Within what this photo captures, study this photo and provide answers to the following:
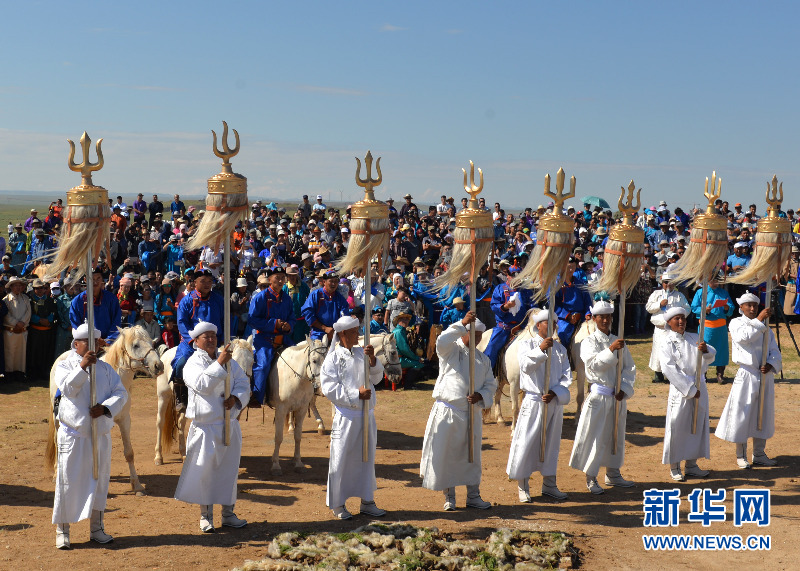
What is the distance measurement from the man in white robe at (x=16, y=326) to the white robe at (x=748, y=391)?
12.6 meters

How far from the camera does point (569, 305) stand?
47.0 feet

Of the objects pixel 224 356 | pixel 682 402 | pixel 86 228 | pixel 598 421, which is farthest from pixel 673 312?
pixel 86 228

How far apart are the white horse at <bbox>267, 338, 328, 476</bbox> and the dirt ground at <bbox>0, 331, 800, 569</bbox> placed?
0.50 m

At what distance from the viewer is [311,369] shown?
11.7m

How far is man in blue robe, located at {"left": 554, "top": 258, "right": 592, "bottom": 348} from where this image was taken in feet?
46.4

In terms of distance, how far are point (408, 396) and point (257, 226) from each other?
11.0 m

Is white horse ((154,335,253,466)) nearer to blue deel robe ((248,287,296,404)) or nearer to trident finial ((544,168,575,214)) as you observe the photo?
blue deel robe ((248,287,296,404))

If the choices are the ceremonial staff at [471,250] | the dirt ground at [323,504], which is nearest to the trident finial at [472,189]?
the ceremonial staff at [471,250]

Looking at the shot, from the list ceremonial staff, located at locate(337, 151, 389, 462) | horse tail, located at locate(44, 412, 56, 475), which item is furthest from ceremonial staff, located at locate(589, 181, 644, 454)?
horse tail, located at locate(44, 412, 56, 475)

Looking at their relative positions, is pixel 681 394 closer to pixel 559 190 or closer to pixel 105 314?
pixel 559 190

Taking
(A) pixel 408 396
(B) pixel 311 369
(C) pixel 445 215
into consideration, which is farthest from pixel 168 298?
(C) pixel 445 215

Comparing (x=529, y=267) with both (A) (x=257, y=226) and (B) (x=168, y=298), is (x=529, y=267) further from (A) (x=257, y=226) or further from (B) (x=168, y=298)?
(A) (x=257, y=226)

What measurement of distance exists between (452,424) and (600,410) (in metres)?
2.08

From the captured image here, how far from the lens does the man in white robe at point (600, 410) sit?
10617 mm
